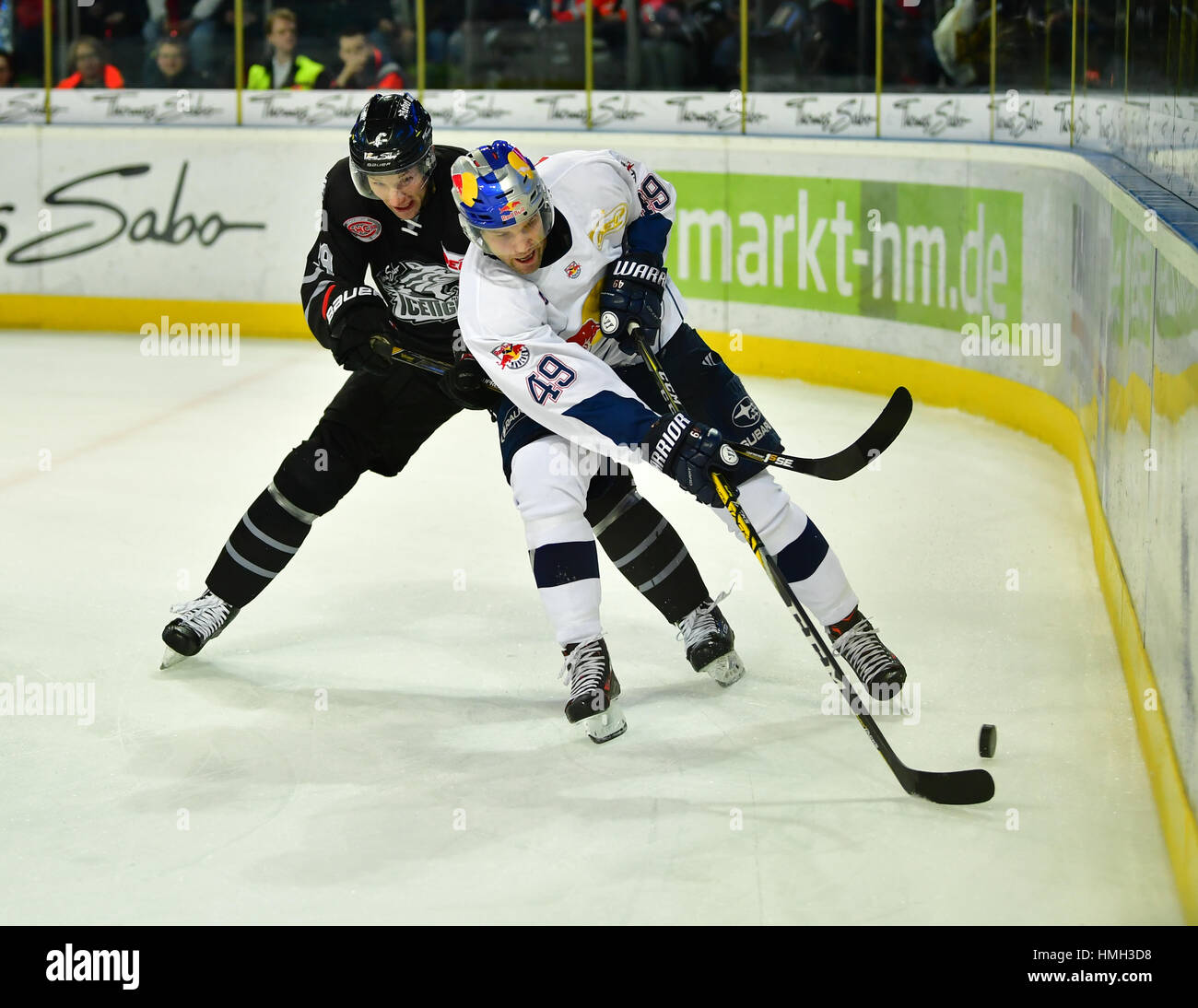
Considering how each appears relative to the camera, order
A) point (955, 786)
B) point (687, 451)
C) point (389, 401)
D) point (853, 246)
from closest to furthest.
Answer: point (955, 786) → point (687, 451) → point (389, 401) → point (853, 246)

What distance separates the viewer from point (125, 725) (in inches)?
121

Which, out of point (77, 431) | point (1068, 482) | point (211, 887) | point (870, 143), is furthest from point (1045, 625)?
point (77, 431)

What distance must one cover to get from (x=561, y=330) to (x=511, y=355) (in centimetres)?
20

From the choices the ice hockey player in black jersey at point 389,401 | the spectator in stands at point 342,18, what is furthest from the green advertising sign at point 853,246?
the ice hockey player in black jersey at point 389,401

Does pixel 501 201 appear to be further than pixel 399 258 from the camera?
No

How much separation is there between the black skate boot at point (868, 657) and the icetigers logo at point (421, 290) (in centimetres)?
102

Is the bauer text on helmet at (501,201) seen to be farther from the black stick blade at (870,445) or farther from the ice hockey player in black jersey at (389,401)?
the black stick blade at (870,445)

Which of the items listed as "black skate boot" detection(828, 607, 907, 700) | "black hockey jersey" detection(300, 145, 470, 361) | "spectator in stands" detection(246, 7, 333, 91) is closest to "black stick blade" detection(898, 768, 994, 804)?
"black skate boot" detection(828, 607, 907, 700)

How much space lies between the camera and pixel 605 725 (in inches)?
116

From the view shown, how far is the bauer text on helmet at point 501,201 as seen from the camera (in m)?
2.68

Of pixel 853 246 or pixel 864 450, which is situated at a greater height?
pixel 853 246

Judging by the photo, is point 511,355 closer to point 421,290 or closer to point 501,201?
point 501,201

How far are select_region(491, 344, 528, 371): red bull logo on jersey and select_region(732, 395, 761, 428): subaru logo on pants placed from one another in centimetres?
53

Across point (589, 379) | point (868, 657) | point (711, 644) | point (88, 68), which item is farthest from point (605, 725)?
point (88, 68)
